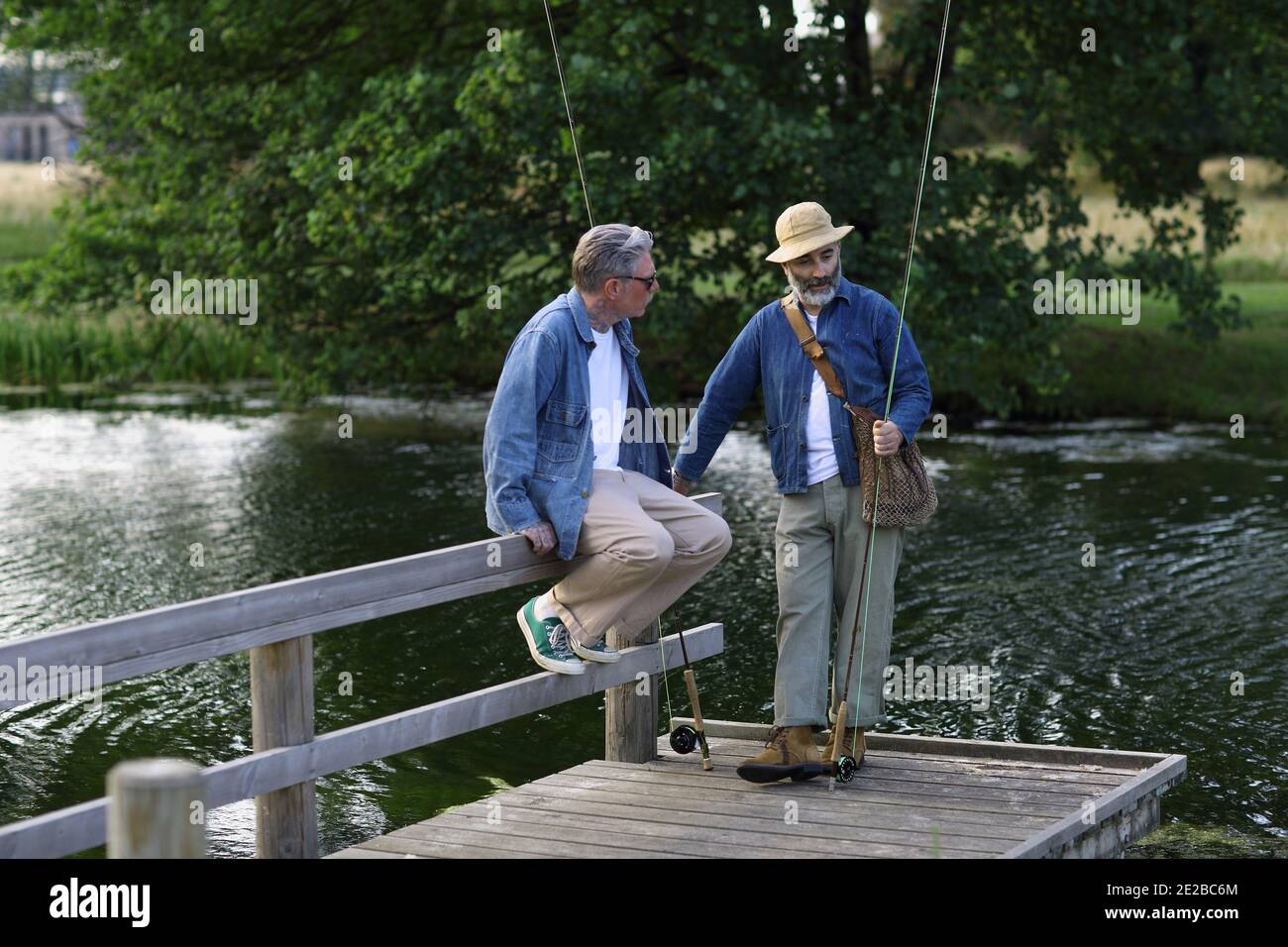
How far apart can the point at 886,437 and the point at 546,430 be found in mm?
1175

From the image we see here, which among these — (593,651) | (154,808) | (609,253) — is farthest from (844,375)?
(154,808)

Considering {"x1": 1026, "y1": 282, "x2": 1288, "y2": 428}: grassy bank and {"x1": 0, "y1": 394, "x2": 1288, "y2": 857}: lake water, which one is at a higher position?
{"x1": 1026, "y1": 282, "x2": 1288, "y2": 428}: grassy bank

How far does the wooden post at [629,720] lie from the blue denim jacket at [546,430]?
0.72 metres

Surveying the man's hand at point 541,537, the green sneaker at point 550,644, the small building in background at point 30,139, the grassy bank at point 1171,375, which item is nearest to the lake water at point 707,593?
the grassy bank at point 1171,375

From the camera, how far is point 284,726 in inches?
215

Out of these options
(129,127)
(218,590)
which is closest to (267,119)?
(129,127)

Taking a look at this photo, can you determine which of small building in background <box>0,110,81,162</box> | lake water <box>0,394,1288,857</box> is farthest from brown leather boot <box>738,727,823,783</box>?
small building in background <box>0,110,81,162</box>

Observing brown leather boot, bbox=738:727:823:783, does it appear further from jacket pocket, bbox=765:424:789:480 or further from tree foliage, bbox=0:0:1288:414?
tree foliage, bbox=0:0:1288:414

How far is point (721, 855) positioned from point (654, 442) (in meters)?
1.72

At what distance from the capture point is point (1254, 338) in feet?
80.0

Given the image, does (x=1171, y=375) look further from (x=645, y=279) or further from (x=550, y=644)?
(x=550, y=644)

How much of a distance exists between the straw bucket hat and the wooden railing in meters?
1.35

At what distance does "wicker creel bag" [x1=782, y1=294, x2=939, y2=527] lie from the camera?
21.2 ft
